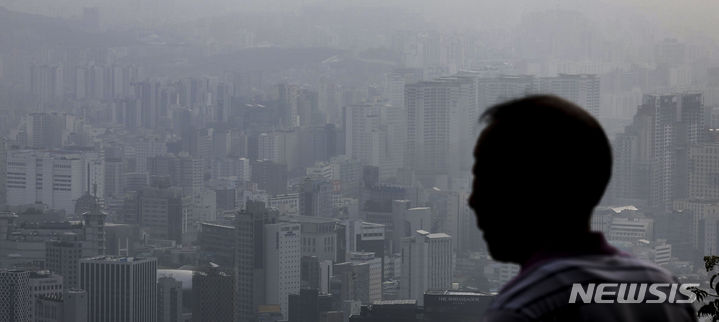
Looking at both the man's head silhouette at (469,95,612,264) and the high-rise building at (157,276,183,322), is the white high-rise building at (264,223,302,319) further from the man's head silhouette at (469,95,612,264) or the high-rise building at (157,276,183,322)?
the man's head silhouette at (469,95,612,264)

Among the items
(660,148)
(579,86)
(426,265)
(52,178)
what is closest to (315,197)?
(426,265)

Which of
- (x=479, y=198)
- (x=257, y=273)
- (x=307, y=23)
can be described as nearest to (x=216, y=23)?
(x=307, y=23)

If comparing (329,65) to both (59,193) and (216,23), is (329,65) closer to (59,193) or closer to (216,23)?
(216,23)

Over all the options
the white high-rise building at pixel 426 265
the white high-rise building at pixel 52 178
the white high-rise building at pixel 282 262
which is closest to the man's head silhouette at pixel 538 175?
the white high-rise building at pixel 426 265

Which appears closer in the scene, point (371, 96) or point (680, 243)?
point (680, 243)

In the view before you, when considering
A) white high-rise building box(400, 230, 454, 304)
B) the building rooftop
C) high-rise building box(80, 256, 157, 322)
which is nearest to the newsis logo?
white high-rise building box(400, 230, 454, 304)

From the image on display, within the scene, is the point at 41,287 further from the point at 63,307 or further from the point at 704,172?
the point at 704,172

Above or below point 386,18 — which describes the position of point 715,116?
below
